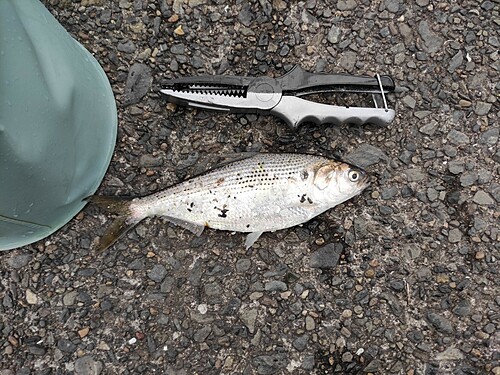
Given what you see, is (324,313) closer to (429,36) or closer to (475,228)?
(475,228)

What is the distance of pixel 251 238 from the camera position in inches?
112

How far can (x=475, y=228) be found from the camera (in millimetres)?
2939

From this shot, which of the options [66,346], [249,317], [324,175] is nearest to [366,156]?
[324,175]

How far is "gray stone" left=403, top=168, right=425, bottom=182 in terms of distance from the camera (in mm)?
2957

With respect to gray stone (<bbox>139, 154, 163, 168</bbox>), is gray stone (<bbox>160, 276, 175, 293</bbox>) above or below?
below

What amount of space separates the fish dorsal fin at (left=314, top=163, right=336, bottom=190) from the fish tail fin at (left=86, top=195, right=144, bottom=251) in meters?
0.95

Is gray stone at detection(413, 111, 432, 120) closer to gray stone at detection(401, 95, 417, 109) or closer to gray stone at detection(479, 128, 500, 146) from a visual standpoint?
gray stone at detection(401, 95, 417, 109)

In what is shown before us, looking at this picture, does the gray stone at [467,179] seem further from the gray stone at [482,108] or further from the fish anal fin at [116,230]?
the fish anal fin at [116,230]

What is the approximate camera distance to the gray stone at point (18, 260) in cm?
286

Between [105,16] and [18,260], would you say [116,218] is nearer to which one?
[18,260]

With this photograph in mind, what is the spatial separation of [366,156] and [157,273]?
4.36 feet

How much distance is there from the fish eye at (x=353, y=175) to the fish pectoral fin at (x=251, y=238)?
0.56 meters

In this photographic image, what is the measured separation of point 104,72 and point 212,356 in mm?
1664

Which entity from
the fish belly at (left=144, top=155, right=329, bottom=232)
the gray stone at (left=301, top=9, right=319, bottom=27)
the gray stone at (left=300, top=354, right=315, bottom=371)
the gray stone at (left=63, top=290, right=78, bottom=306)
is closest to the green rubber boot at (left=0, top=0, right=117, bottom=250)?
the gray stone at (left=63, top=290, right=78, bottom=306)
